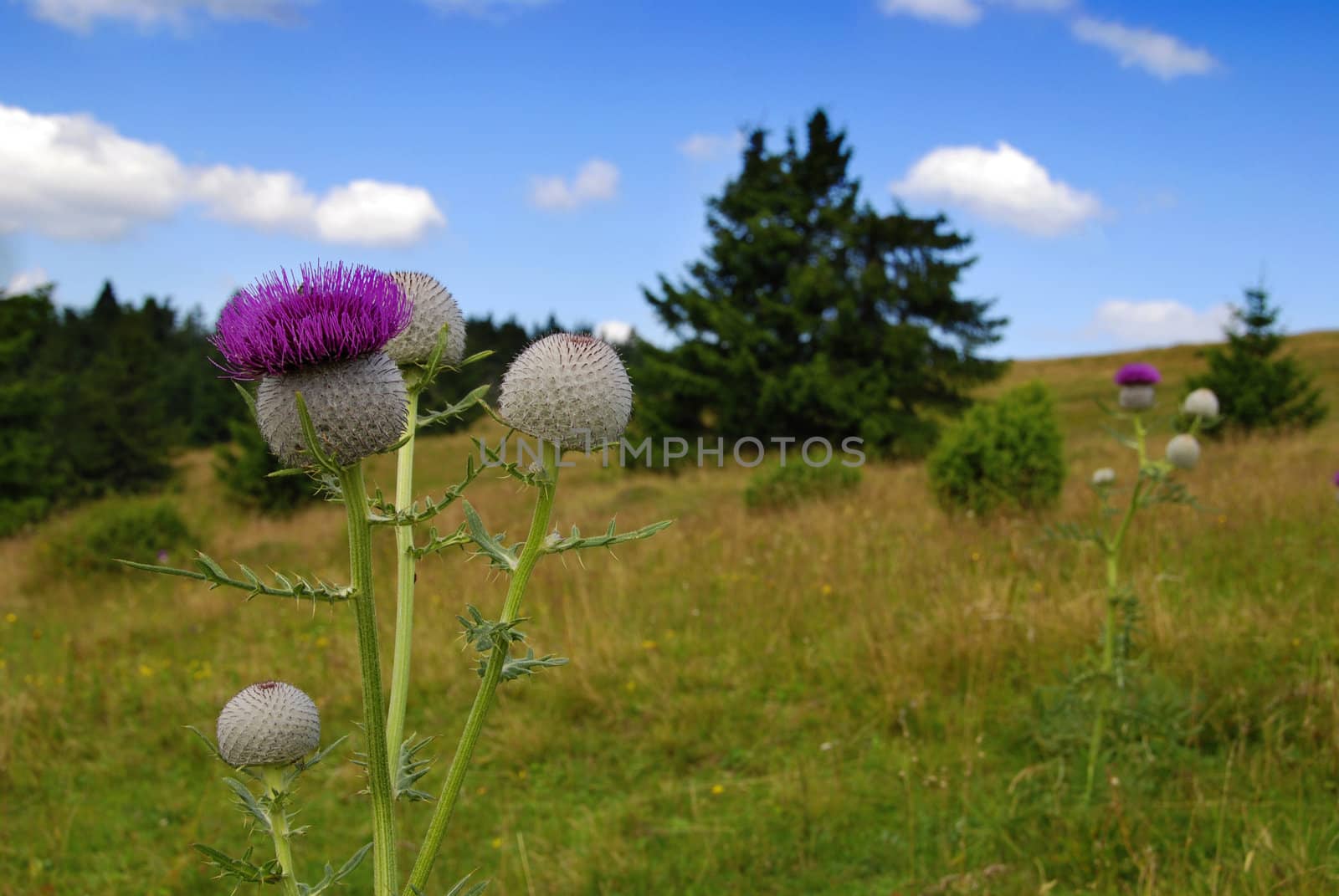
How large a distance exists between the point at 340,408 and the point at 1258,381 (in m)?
23.7

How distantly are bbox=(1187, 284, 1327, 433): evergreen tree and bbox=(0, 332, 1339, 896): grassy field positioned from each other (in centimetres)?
1295

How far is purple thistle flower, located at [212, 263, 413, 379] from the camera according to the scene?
1.32 m

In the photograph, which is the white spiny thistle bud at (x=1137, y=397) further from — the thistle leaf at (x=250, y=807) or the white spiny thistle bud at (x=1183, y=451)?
the thistle leaf at (x=250, y=807)

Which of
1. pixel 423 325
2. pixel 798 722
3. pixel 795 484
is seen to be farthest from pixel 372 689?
pixel 795 484

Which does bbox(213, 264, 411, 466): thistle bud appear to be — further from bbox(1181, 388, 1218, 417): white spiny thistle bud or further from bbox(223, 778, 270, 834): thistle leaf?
bbox(1181, 388, 1218, 417): white spiny thistle bud

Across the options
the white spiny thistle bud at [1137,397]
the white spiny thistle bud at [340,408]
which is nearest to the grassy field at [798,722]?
the white spiny thistle bud at [1137,397]

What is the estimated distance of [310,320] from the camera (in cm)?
130

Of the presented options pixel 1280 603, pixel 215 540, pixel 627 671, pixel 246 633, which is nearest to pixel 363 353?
pixel 627 671

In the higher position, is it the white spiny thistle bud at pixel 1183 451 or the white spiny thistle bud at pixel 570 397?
the white spiny thistle bud at pixel 570 397

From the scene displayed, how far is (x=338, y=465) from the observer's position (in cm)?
121

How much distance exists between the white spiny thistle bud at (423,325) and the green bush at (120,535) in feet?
40.5

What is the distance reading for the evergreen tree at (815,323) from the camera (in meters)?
23.1

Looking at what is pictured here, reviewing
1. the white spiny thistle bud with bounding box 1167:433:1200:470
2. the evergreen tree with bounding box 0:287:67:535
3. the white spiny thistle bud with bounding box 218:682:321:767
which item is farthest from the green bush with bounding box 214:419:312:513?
the white spiny thistle bud with bounding box 218:682:321:767

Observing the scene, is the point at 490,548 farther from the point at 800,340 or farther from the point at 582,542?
the point at 800,340
